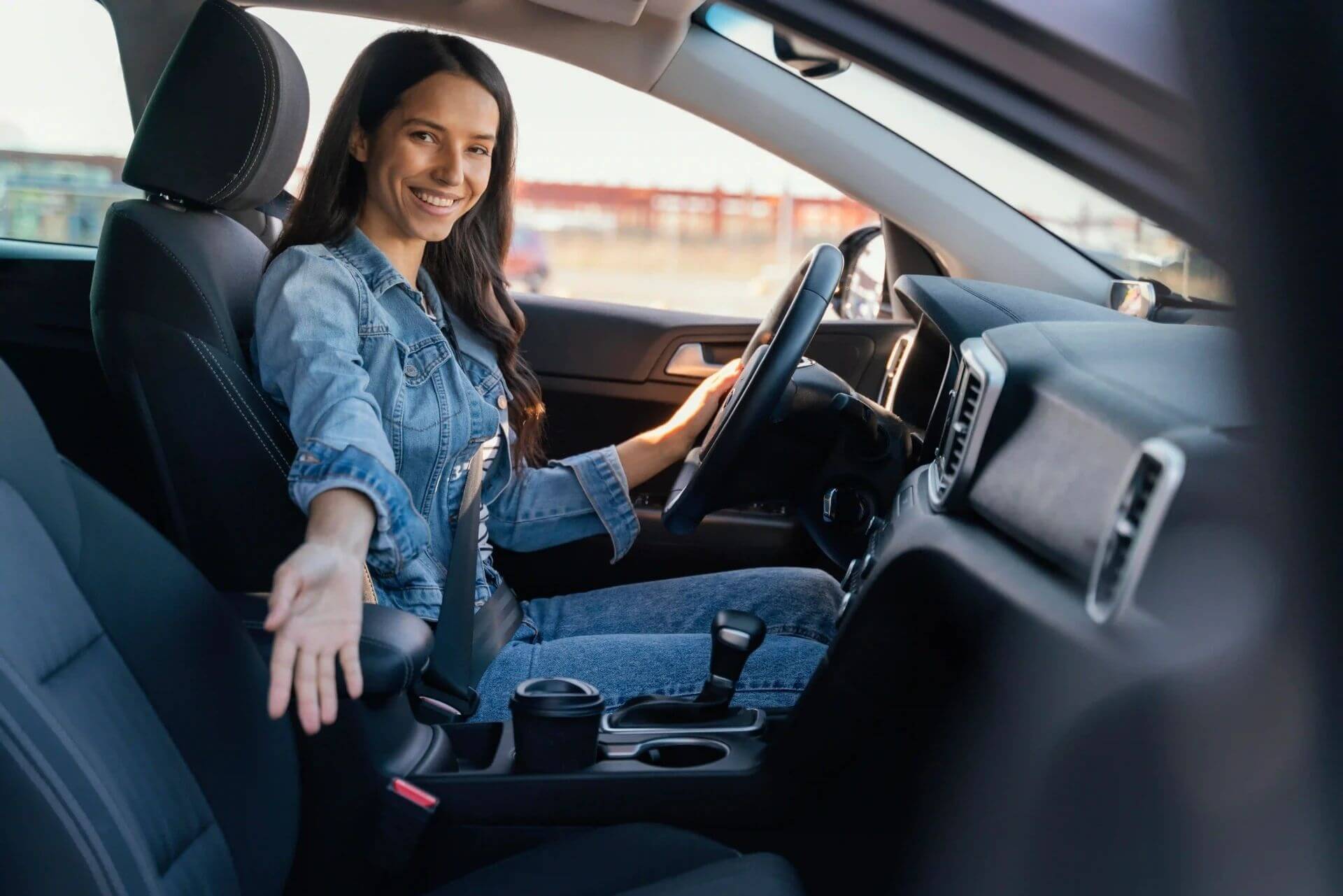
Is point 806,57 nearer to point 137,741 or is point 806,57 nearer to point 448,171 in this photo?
point 448,171

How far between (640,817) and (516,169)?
965 millimetres

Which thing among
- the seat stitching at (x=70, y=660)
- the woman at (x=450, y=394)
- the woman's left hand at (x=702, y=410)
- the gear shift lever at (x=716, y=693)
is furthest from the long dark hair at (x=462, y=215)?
the seat stitching at (x=70, y=660)

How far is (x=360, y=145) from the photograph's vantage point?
178 centimetres

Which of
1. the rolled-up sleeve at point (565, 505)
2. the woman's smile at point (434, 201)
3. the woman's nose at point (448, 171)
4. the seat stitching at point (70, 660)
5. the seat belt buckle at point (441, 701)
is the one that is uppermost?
the woman's nose at point (448, 171)

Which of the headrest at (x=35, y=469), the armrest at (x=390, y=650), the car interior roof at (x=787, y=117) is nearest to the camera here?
the headrest at (x=35, y=469)

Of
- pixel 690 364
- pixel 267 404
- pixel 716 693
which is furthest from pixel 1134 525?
pixel 690 364

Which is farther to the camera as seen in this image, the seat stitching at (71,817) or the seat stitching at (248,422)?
the seat stitching at (248,422)

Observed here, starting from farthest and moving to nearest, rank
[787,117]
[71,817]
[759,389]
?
[787,117] < [759,389] < [71,817]

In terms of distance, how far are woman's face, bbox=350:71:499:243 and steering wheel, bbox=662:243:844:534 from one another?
0.47 meters

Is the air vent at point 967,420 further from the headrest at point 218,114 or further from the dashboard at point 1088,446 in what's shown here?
the headrest at point 218,114

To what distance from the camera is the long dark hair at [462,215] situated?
1.74m

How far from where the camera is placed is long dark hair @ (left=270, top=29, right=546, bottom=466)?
1.74 metres

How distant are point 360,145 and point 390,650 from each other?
0.79m

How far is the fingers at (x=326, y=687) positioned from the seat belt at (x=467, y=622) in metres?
0.55
